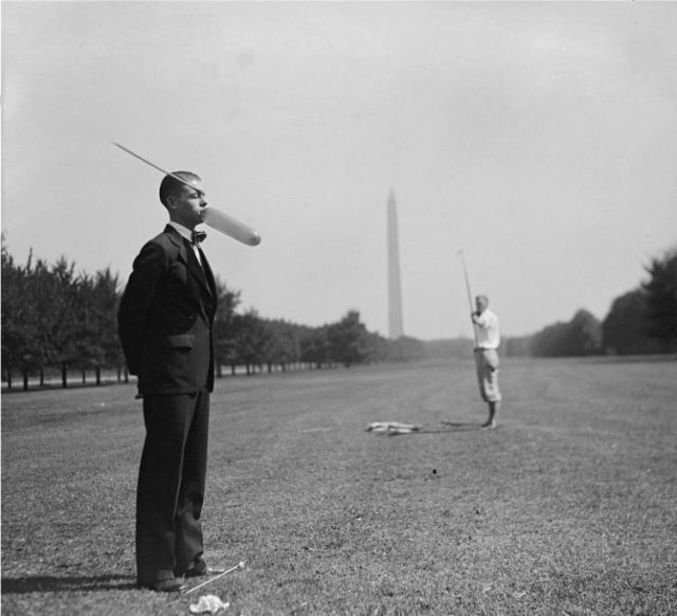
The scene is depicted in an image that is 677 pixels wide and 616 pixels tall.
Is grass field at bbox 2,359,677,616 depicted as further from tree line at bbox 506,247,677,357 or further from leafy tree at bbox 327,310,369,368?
leafy tree at bbox 327,310,369,368

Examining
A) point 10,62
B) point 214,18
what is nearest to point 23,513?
point 10,62

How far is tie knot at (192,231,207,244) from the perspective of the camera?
3570 millimetres

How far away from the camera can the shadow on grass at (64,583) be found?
3.04 meters

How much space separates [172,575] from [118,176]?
2.65 meters

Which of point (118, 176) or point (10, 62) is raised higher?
point (10, 62)

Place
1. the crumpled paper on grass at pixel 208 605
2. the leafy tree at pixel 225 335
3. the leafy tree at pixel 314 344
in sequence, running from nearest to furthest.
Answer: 1. the crumpled paper on grass at pixel 208 605
2. the leafy tree at pixel 225 335
3. the leafy tree at pixel 314 344

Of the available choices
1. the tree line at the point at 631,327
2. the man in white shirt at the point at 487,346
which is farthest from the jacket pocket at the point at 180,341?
the tree line at the point at 631,327

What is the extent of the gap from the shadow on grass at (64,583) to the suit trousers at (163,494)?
0.44ft

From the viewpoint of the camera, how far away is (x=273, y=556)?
3.76m

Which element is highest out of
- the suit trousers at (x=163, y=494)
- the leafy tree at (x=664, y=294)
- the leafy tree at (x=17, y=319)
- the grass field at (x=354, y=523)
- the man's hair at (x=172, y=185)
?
the leafy tree at (x=664, y=294)

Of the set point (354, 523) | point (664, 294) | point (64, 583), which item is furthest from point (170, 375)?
point (664, 294)

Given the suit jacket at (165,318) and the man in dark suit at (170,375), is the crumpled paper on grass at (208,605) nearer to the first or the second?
the man in dark suit at (170,375)

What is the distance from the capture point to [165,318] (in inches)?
131

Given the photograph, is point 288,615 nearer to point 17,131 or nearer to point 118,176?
point 118,176
